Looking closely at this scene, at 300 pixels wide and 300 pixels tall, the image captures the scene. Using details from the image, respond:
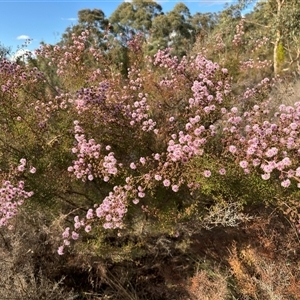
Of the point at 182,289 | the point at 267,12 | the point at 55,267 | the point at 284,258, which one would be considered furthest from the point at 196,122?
the point at 267,12

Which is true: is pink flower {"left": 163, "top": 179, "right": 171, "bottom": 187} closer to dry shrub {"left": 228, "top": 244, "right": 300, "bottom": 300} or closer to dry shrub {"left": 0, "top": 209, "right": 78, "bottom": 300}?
dry shrub {"left": 228, "top": 244, "right": 300, "bottom": 300}

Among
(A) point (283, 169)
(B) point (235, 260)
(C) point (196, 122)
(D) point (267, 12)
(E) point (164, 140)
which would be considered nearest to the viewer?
(A) point (283, 169)

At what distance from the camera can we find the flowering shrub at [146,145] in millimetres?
3873

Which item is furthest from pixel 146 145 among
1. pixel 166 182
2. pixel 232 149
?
pixel 232 149

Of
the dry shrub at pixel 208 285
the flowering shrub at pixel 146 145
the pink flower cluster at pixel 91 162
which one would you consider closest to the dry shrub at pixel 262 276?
the dry shrub at pixel 208 285

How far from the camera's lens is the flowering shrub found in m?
3.87

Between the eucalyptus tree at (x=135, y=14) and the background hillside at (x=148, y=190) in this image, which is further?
the eucalyptus tree at (x=135, y=14)

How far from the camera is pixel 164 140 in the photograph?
189 inches

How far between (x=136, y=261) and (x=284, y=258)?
209cm

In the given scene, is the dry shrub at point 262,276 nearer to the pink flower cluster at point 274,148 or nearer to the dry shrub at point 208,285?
the dry shrub at point 208,285

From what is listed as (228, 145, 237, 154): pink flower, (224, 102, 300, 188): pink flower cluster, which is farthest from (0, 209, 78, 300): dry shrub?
(224, 102, 300, 188): pink flower cluster

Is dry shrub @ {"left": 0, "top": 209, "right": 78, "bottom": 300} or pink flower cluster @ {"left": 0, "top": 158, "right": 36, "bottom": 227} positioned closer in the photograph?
pink flower cluster @ {"left": 0, "top": 158, "right": 36, "bottom": 227}

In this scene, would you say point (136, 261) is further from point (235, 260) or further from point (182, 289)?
point (235, 260)

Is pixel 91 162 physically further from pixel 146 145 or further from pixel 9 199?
pixel 9 199
